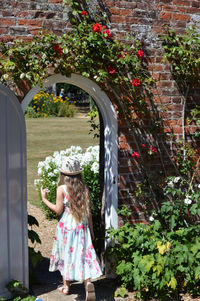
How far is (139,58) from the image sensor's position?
4.79m

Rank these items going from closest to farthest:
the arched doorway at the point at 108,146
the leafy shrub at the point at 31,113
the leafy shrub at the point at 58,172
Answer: the arched doorway at the point at 108,146 → the leafy shrub at the point at 58,172 → the leafy shrub at the point at 31,113

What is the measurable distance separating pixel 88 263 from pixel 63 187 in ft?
2.64

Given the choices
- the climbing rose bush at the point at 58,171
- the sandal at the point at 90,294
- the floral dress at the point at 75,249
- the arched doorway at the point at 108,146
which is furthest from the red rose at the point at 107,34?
the climbing rose bush at the point at 58,171

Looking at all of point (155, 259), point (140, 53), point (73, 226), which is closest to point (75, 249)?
point (73, 226)

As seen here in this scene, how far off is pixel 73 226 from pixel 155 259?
92cm

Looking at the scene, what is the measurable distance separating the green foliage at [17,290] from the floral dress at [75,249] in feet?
1.37

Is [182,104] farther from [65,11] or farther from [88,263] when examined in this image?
[88,263]

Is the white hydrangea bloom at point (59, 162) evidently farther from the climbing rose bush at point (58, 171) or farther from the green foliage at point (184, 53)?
the green foliage at point (184, 53)

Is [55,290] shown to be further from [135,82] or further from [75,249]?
[135,82]

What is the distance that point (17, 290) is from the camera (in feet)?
13.5

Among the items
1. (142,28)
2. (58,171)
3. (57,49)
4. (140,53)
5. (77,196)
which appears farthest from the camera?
(58,171)

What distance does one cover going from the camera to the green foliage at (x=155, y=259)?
168 inches

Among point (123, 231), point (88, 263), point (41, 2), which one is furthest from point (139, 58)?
point (88, 263)

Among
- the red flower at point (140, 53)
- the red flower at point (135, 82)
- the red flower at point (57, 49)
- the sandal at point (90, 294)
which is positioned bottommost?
the sandal at point (90, 294)
